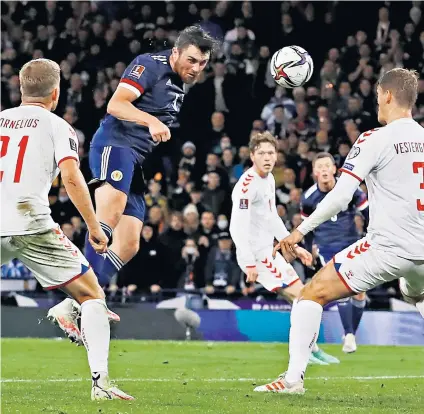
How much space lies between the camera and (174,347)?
13.7m

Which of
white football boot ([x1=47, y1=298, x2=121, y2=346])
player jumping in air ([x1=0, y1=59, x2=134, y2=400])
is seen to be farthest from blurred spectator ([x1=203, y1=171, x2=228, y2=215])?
player jumping in air ([x1=0, y1=59, x2=134, y2=400])

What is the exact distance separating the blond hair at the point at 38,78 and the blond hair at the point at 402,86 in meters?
2.50

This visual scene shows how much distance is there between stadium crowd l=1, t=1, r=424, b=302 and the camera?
56.5 feet

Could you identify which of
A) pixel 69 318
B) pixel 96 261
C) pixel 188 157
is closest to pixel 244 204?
pixel 96 261

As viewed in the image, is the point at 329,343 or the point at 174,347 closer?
the point at 174,347

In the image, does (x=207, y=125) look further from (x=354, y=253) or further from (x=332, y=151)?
(x=354, y=253)

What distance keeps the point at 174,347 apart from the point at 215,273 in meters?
3.29

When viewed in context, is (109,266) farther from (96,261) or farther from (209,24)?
(209,24)

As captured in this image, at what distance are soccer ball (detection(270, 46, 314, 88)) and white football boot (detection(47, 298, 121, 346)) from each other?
12.0 feet

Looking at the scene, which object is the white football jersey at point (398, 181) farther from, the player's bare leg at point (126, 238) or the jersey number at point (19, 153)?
the player's bare leg at point (126, 238)

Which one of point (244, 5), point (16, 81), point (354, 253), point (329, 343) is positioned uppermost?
point (244, 5)

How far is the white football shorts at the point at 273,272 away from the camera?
11.5 metres

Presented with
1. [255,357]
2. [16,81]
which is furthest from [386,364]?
[16,81]

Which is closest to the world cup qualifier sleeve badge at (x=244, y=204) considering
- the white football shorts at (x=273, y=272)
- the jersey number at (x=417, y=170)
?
the white football shorts at (x=273, y=272)
